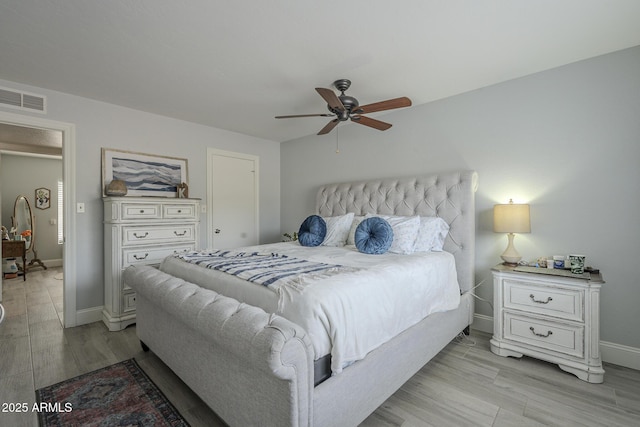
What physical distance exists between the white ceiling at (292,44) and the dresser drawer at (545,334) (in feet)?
6.95

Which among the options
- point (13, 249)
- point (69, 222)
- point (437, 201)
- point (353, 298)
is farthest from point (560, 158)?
point (13, 249)

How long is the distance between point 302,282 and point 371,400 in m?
0.75

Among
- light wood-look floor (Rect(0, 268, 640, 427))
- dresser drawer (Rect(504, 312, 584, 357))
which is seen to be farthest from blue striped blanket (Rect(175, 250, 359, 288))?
dresser drawer (Rect(504, 312, 584, 357))

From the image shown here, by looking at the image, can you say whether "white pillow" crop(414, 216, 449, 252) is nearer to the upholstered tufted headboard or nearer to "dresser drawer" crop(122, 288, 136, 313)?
the upholstered tufted headboard

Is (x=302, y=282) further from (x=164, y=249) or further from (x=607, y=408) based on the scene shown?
(x=164, y=249)

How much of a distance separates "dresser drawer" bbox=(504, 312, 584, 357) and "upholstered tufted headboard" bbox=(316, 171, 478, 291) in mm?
506

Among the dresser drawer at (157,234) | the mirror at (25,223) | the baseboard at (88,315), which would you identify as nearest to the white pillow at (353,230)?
the dresser drawer at (157,234)

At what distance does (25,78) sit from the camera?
272 cm

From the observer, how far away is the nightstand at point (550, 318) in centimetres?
212

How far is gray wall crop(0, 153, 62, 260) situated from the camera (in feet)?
20.3

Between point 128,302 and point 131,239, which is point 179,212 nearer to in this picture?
point 131,239

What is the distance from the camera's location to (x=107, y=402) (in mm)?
1864

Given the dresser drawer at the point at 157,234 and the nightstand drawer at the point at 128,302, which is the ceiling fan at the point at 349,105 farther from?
the nightstand drawer at the point at 128,302

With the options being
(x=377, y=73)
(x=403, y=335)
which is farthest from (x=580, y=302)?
(x=377, y=73)
